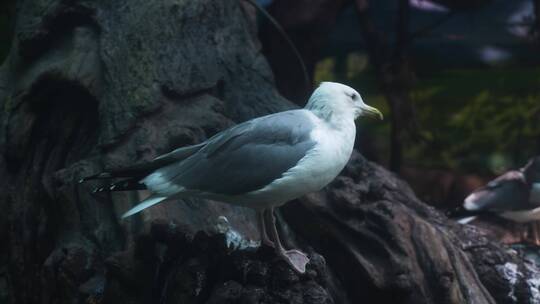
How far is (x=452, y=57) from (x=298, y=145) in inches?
237

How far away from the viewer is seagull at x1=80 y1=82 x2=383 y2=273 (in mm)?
3484

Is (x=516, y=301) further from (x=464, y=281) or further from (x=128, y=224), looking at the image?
(x=128, y=224)

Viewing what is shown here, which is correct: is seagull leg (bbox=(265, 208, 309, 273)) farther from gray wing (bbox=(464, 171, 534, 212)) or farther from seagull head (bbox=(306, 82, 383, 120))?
gray wing (bbox=(464, 171, 534, 212))

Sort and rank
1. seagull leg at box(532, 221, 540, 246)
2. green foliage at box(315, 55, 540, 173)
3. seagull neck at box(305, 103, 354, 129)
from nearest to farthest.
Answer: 1. seagull neck at box(305, 103, 354, 129)
2. seagull leg at box(532, 221, 540, 246)
3. green foliage at box(315, 55, 540, 173)

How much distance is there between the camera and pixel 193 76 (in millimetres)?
4715

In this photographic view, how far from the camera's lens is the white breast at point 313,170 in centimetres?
345

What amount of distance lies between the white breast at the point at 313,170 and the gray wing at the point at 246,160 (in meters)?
0.04

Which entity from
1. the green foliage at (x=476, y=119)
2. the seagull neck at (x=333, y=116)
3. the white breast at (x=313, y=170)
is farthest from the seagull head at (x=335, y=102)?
the green foliage at (x=476, y=119)

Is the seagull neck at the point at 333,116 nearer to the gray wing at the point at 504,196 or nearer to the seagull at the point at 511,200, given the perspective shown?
the seagull at the point at 511,200

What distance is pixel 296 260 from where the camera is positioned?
3.54 meters

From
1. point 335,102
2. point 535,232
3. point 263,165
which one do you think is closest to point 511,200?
point 535,232

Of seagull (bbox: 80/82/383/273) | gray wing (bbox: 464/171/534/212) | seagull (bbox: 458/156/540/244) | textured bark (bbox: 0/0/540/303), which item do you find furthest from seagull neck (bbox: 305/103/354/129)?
gray wing (bbox: 464/171/534/212)

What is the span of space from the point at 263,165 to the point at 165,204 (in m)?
0.78

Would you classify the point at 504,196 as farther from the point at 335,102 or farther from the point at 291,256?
the point at 291,256
